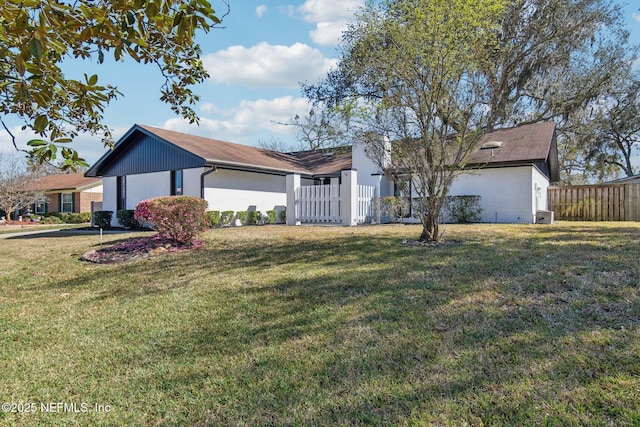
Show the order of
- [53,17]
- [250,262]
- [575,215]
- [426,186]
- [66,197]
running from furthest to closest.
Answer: [66,197]
[575,215]
[426,186]
[250,262]
[53,17]

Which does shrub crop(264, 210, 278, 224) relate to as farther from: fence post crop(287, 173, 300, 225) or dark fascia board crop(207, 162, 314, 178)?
fence post crop(287, 173, 300, 225)

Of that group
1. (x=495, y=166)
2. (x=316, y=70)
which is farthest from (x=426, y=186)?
(x=316, y=70)

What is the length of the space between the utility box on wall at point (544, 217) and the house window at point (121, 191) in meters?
18.7

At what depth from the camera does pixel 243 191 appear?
1761 centimetres

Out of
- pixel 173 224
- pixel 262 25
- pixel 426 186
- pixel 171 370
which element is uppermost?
pixel 262 25

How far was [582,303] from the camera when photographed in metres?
4.10

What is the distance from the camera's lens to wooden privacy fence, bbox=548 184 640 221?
16484 mm

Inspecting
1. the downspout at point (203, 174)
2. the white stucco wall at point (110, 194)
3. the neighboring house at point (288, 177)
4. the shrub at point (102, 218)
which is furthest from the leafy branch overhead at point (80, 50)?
the white stucco wall at point (110, 194)

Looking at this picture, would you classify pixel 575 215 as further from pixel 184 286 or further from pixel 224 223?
pixel 184 286

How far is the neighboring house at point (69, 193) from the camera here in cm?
3031

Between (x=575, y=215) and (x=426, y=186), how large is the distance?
13.5m

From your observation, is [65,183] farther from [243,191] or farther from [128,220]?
[243,191]

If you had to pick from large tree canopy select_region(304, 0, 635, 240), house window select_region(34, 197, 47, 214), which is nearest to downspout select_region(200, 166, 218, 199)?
large tree canopy select_region(304, 0, 635, 240)

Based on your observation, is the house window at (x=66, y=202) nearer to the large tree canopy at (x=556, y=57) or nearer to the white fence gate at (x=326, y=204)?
the white fence gate at (x=326, y=204)
